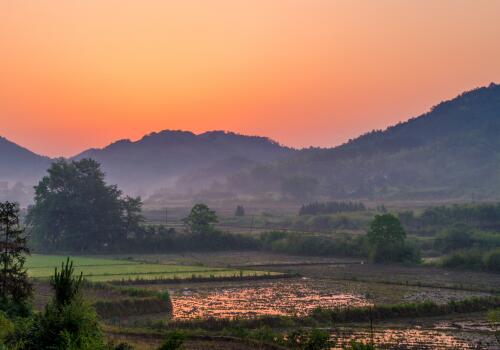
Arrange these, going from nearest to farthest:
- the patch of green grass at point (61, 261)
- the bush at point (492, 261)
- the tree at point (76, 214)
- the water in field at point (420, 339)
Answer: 1. the water in field at point (420, 339)
2. the bush at point (492, 261)
3. the patch of green grass at point (61, 261)
4. the tree at point (76, 214)

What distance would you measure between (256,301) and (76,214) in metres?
40.1

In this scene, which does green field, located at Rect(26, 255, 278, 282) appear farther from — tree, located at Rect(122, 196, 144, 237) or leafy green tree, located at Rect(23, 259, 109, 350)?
leafy green tree, located at Rect(23, 259, 109, 350)

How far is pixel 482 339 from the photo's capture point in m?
24.8

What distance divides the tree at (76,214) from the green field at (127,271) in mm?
12879

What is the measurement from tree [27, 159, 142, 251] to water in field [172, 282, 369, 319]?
32.4m

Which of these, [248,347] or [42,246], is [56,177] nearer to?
[42,246]

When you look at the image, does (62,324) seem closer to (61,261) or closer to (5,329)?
(5,329)

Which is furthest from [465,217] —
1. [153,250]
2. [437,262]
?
[153,250]

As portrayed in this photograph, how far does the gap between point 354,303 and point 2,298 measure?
18892 mm

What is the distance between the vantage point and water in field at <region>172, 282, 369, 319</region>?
1212 inches

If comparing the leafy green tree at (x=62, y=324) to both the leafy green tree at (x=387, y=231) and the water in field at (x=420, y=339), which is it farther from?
the leafy green tree at (x=387, y=231)

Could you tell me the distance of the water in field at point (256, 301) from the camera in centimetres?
3080

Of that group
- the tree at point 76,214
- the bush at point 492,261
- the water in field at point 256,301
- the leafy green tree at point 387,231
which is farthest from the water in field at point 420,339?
the tree at point 76,214

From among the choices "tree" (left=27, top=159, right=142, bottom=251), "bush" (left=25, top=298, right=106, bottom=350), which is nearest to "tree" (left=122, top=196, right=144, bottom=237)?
"tree" (left=27, top=159, right=142, bottom=251)
